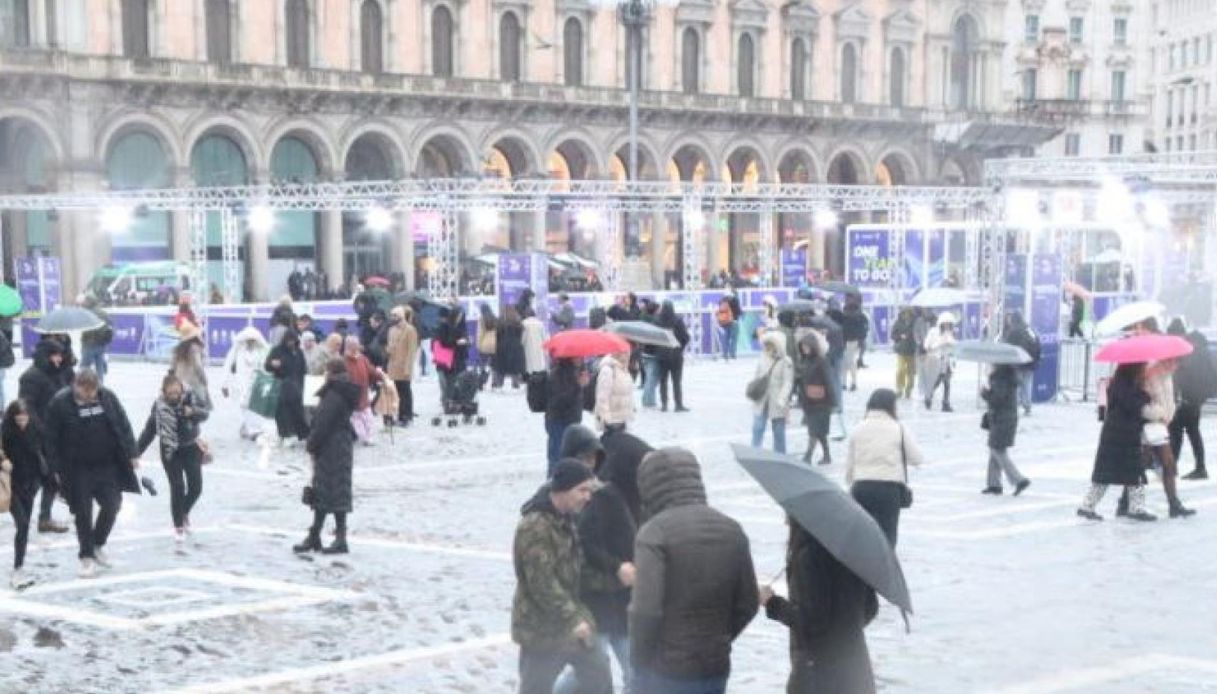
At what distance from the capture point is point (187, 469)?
43.2 ft

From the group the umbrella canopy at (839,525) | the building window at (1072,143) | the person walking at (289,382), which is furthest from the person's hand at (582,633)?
the building window at (1072,143)

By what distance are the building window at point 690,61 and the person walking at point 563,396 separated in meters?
45.5

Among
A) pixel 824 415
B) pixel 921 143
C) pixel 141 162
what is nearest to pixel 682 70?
pixel 921 143

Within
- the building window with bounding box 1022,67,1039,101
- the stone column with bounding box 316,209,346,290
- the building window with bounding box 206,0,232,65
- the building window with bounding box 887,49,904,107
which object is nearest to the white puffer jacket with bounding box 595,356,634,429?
the building window with bounding box 206,0,232,65

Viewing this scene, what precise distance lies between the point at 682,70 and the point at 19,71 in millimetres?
23889

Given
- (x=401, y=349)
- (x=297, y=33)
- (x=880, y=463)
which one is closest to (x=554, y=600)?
(x=880, y=463)

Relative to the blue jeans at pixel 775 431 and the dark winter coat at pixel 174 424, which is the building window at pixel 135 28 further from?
the dark winter coat at pixel 174 424

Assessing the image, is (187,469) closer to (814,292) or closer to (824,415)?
(824,415)

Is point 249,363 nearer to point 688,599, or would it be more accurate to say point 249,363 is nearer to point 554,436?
point 554,436

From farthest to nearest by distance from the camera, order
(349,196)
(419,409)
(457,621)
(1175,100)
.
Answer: (1175,100) < (349,196) < (419,409) < (457,621)

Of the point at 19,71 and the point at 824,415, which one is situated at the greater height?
the point at 19,71

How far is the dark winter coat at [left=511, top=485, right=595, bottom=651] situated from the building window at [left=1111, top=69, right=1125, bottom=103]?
74793 mm

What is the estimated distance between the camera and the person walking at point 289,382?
59.5 ft

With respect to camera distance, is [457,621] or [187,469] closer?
[457,621]
